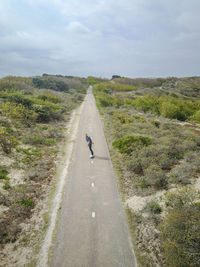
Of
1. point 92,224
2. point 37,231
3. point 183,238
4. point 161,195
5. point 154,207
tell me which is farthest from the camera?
point 161,195

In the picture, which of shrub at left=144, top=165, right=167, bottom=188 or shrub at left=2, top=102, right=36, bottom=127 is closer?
shrub at left=144, top=165, right=167, bottom=188

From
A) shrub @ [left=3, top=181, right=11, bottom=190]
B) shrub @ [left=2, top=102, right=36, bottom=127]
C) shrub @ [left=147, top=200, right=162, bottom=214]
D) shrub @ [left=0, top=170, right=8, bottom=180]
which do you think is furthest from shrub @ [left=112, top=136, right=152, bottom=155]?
shrub @ [left=2, top=102, right=36, bottom=127]

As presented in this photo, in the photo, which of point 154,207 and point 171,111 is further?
point 171,111

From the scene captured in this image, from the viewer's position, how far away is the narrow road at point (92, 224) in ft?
18.9

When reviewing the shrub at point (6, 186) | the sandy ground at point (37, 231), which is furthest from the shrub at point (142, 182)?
the shrub at point (6, 186)

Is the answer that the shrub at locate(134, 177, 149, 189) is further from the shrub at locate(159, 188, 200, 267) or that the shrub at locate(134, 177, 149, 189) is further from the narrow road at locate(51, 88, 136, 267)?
the shrub at locate(159, 188, 200, 267)

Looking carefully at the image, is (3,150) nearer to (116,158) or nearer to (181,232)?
(116,158)

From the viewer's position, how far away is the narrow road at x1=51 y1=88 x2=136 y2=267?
5.77 metres

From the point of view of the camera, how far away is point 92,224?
7203mm

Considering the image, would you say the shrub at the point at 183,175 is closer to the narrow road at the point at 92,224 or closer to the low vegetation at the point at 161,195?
the low vegetation at the point at 161,195

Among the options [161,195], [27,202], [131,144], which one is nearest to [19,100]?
[131,144]

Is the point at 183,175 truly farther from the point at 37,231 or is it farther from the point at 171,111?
the point at 171,111

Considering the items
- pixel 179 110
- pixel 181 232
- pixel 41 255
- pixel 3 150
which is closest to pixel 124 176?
pixel 181 232

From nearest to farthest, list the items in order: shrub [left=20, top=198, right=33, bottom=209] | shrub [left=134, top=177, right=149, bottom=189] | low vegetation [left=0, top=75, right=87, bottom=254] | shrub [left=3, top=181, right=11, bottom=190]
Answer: low vegetation [left=0, top=75, right=87, bottom=254], shrub [left=20, top=198, right=33, bottom=209], shrub [left=3, top=181, right=11, bottom=190], shrub [left=134, top=177, right=149, bottom=189]
